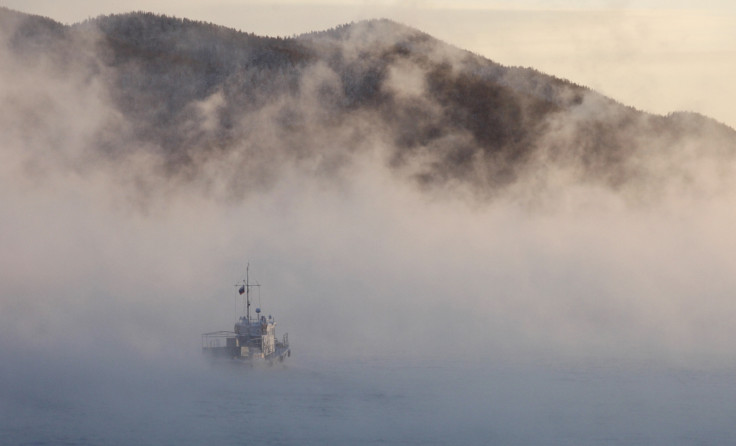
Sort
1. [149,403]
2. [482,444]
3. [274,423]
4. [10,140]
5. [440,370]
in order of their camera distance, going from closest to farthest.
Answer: [482,444], [274,423], [149,403], [440,370], [10,140]

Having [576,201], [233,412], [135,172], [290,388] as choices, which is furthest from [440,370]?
[576,201]

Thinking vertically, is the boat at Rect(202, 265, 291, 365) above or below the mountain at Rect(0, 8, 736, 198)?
below

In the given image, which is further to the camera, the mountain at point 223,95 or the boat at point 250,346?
the mountain at point 223,95

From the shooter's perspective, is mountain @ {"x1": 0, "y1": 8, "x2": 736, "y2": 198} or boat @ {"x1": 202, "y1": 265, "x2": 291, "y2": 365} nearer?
boat @ {"x1": 202, "y1": 265, "x2": 291, "y2": 365}

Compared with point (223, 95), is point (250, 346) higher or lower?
lower

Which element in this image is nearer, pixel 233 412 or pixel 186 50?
pixel 233 412

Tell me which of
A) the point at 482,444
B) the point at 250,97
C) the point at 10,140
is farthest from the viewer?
the point at 250,97

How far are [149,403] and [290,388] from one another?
1029cm

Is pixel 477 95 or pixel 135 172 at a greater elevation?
pixel 477 95

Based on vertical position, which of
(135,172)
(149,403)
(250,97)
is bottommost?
(149,403)

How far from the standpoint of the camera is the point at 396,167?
7697 inches

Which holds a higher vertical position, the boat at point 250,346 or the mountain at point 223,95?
the mountain at point 223,95

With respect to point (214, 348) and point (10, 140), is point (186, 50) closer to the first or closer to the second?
point (10, 140)

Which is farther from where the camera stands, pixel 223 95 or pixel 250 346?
pixel 223 95
